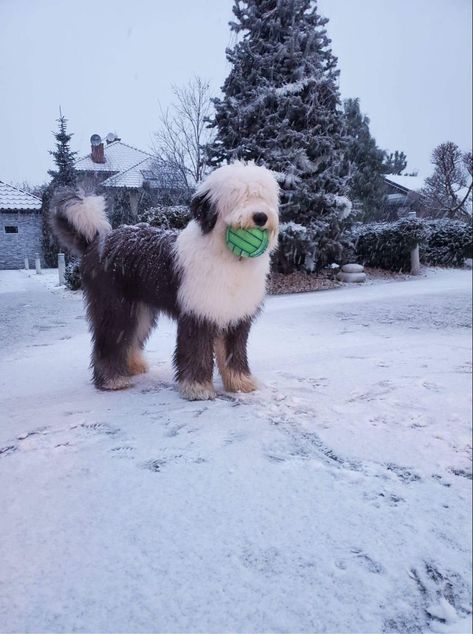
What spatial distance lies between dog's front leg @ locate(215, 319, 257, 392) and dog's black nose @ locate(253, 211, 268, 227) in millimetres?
546

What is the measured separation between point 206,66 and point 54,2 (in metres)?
0.43

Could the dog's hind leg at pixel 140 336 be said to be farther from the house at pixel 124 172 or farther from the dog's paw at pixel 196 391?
the house at pixel 124 172

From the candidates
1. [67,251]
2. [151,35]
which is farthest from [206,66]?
[67,251]

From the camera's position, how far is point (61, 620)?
32.1 inches

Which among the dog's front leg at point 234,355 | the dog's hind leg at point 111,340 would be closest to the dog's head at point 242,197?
the dog's front leg at point 234,355

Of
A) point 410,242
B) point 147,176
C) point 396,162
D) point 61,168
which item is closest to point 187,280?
point 147,176

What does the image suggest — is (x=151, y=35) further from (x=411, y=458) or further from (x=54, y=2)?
(x=411, y=458)

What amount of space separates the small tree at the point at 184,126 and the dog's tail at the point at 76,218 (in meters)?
0.33

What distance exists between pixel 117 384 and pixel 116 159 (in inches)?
41.0

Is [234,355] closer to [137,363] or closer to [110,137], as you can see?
[137,363]

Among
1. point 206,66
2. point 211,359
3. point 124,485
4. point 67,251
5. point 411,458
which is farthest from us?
→ point 211,359

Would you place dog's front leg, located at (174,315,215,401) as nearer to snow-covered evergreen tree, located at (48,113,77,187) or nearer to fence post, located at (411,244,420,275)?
snow-covered evergreen tree, located at (48,113,77,187)

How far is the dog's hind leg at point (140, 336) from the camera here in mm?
2174

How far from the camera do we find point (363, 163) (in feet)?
4.04
